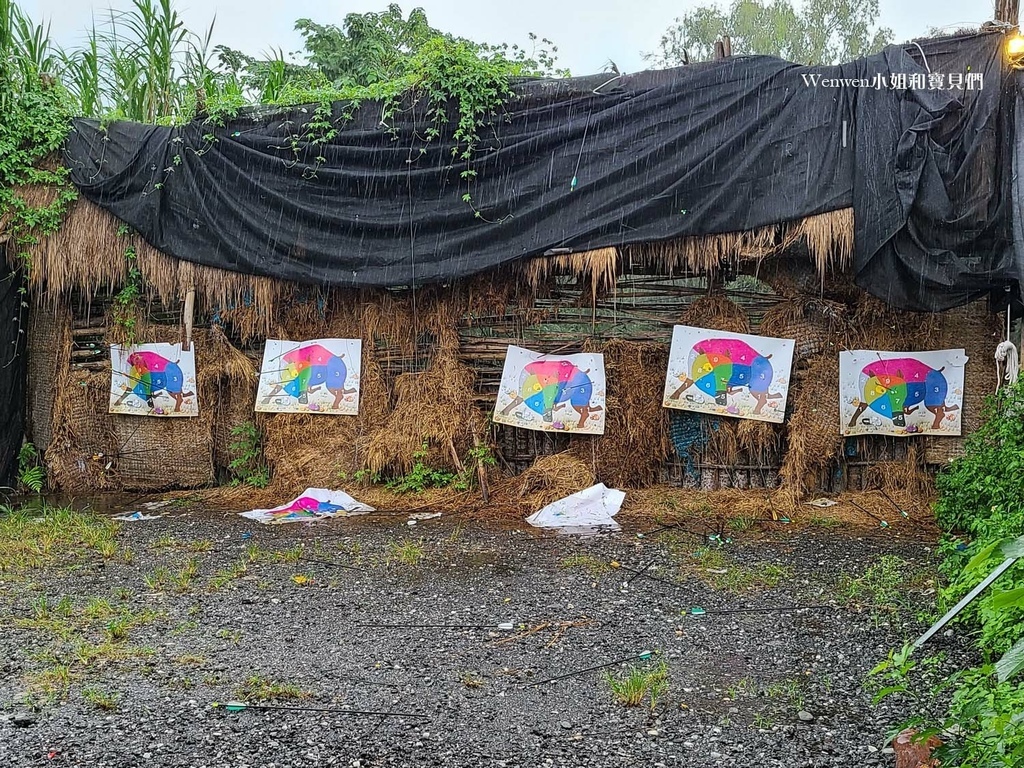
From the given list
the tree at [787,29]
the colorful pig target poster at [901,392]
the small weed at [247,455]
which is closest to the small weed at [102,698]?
the small weed at [247,455]

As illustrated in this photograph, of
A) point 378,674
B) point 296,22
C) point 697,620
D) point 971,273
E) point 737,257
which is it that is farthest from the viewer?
point 296,22

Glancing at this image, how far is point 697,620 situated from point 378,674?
5.46 feet

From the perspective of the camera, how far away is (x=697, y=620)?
172 inches

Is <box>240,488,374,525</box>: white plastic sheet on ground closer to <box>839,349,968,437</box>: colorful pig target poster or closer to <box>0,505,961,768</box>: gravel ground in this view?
<box>0,505,961,768</box>: gravel ground

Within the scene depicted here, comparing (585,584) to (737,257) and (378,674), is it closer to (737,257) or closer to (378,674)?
(378,674)

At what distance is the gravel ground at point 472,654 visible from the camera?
10.2 feet

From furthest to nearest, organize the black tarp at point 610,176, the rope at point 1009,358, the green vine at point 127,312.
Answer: the green vine at point 127,312
the rope at point 1009,358
the black tarp at point 610,176

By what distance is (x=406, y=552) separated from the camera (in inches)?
223

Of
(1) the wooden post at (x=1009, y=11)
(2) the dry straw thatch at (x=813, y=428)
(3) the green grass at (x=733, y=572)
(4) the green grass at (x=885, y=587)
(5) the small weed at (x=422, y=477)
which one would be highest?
(1) the wooden post at (x=1009, y=11)

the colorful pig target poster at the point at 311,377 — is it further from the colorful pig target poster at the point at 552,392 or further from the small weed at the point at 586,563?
the small weed at the point at 586,563

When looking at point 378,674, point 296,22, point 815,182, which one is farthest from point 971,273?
point 296,22

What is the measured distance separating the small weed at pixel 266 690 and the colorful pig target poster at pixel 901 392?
4.96 m

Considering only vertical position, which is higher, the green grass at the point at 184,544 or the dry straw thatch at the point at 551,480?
the dry straw thatch at the point at 551,480

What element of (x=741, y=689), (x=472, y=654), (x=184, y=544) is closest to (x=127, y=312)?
(x=184, y=544)
